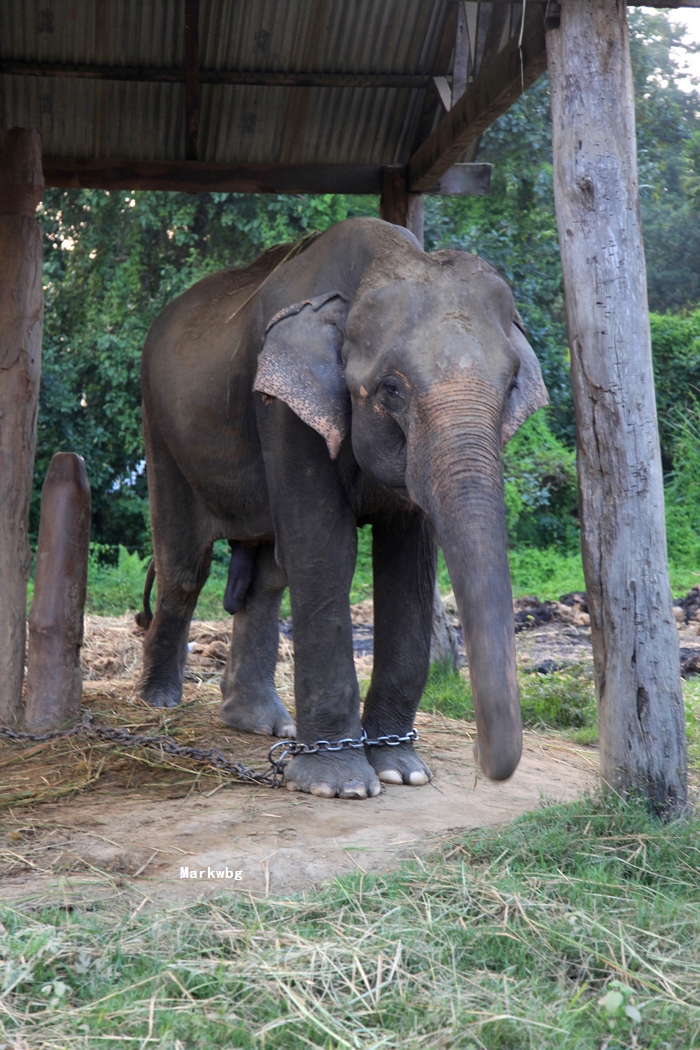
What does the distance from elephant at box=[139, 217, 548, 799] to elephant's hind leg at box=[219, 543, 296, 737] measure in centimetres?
1

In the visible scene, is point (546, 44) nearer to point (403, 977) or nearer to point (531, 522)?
point (403, 977)

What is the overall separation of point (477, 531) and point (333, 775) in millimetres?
1417

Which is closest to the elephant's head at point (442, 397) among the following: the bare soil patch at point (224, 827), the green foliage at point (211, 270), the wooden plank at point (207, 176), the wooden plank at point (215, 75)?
the bare soil patch at point (224, 827)

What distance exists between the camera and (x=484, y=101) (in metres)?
5.14

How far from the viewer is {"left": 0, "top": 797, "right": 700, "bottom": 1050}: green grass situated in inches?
96.0

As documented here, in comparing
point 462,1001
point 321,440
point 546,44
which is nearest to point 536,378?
point 321,440

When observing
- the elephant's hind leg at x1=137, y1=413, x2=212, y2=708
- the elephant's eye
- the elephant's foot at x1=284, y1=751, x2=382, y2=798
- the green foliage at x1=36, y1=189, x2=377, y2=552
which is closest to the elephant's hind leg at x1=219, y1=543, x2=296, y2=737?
the elephant's hind leg at x1=137, y1=413, x2=212, y2=708

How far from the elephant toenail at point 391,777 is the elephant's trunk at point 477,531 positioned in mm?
1388

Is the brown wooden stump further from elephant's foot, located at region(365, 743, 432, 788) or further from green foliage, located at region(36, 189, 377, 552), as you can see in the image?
green foliage, located at region(36, 189, 377, 552)

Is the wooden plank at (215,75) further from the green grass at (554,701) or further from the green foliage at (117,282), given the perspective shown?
the green foliage at (117,282)

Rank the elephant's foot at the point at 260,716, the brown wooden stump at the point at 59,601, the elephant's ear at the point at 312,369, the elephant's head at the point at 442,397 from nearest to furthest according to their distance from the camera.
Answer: the elephant's head at the point at 442,397 < the elephant's ear at the point at 312,369 < the brown wooden stump at the point at 59,601 < the elephant's foot at the point at 260,716

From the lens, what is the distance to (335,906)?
310 centimetres

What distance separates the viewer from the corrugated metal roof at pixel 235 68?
592 centimetres

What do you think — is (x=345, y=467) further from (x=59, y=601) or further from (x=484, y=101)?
(x=484, y=101)
